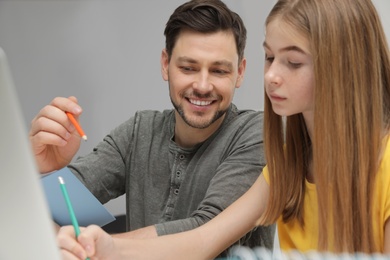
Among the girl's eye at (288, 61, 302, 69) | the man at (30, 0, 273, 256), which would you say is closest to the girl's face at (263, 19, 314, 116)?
the girl's eye at (288, 61, 302, 69)

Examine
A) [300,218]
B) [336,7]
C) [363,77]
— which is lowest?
[300,218]

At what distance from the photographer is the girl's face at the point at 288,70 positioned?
106cm

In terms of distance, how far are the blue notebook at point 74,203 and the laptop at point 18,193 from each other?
51 cm

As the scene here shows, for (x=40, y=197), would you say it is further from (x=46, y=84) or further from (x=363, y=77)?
(x=46, y=84)

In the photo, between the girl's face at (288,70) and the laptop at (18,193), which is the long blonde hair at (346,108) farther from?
the laptop at (18,193)

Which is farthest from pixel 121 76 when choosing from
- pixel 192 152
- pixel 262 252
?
pixel 262 252

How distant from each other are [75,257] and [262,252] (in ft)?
0.84

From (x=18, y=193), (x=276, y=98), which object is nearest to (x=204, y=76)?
(x=276, y=98)

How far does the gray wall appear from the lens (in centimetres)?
252

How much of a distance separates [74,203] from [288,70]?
451 mm

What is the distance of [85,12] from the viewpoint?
2531mm

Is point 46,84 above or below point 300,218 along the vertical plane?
above

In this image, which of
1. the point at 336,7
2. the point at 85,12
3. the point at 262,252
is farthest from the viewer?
the point at 85,12

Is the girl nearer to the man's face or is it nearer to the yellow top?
the yellow top
